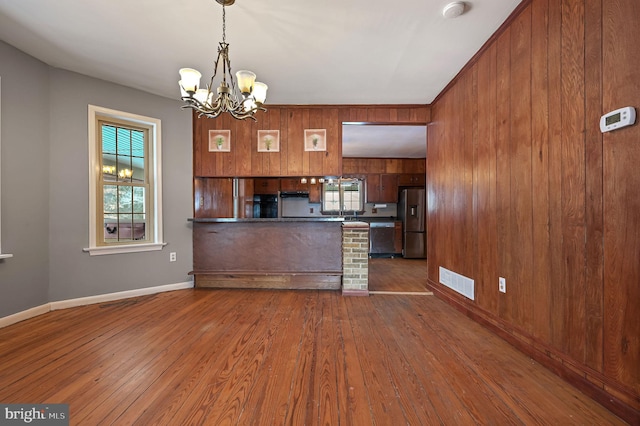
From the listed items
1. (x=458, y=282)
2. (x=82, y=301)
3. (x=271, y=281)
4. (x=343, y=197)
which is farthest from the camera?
(x=343, y=197)

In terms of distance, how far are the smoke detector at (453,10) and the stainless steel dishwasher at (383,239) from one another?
4.62 m

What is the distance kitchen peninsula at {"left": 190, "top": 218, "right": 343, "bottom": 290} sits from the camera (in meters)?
3.45

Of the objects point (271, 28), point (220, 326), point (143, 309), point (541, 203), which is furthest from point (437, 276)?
point (143, 309)

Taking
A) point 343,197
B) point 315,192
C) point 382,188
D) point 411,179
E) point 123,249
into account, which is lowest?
point 123,249

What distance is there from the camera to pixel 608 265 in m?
1.31

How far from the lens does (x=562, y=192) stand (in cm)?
154

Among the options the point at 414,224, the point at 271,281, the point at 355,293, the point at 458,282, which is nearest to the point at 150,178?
the point at 271,281

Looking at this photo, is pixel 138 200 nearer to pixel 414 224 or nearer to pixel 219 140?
pixel 219 140

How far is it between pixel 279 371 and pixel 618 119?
7.54ft

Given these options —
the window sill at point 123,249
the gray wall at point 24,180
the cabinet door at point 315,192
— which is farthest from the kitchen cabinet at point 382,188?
the gray wall at point 24,180

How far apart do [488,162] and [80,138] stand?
13.8 ft

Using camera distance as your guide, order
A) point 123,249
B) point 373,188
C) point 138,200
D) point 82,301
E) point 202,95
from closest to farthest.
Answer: point 202,95 → point 82,301 → point 123,249 → point 138,200 → point 373,188

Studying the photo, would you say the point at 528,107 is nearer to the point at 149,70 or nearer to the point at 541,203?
the point at 541,203

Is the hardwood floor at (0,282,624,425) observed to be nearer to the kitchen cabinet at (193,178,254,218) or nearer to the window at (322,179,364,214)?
the kitchen cabinet at (193,178,254,218)
